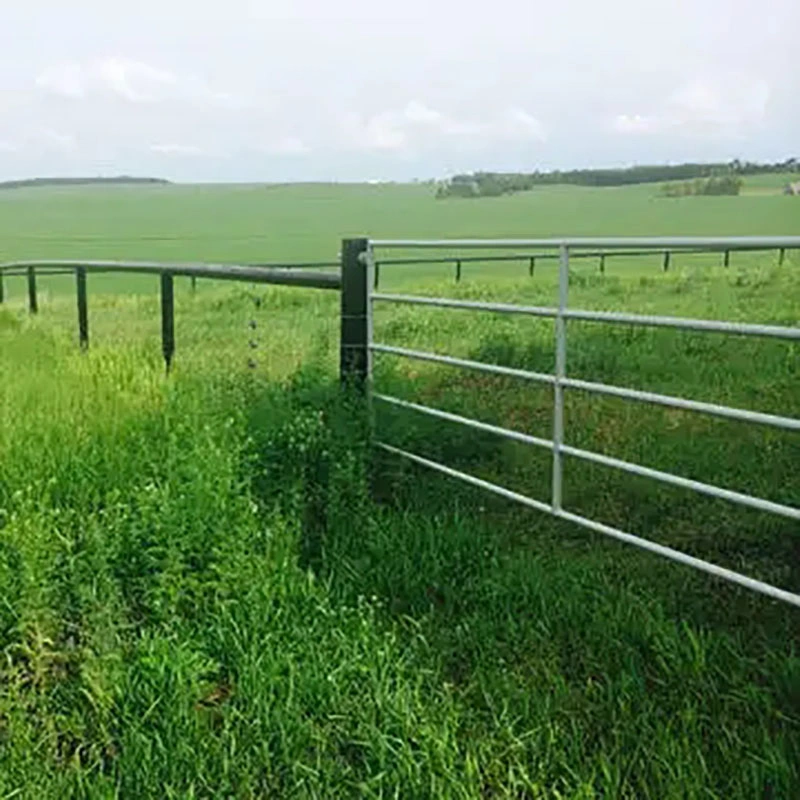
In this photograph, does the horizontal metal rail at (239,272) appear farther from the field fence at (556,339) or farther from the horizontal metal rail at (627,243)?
the horizontal metal rail at (627,243)

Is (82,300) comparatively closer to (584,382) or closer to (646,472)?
(584,382)

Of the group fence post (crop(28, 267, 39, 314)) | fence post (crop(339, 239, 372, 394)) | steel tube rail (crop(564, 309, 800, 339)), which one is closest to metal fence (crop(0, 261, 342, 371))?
fence post (crop(339, 239, 372, 394))

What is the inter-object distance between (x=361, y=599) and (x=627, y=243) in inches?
66.4

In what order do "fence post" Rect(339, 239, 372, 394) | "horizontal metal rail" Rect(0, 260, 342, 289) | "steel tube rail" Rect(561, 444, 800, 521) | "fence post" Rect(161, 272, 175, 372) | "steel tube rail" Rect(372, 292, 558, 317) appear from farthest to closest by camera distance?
"fence post" Rect(161, 272, 175, 372), "horizontal metal rail" Rect(0, 260, 342, 289), "fence post" Rect(339, 239, 372, 394), "steel tube rail" Rect(372, 292, 558, 317), "steel tube rail" Rect(561, 444, 800, 521)

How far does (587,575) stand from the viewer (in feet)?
14.2

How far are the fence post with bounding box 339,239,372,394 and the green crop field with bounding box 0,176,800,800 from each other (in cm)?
16

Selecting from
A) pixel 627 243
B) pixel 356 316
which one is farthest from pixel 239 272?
pixel 627 243

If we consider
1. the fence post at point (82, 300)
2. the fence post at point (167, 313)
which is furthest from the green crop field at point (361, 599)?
the fence post at point (82, 300)

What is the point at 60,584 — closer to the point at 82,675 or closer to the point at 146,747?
the point at 82,675

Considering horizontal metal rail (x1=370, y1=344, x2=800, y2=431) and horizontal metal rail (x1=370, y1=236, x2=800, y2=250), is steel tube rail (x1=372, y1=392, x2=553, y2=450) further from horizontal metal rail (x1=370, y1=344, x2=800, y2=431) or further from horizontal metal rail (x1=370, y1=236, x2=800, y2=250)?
horizontal metal rail (x1=370, y1=236, x2=800, y2=250)

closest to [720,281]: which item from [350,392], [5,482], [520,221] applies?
[350,392]

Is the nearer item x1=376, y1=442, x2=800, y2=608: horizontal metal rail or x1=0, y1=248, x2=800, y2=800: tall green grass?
x1=0, y1=248, x2=800, y2=800: tall green grass

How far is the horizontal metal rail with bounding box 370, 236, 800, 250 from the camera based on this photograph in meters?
3.53

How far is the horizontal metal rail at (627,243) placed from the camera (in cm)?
353
